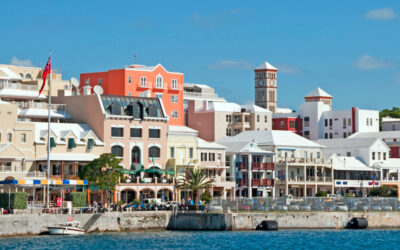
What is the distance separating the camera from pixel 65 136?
107688mm

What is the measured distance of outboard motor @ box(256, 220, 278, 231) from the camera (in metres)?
97.5

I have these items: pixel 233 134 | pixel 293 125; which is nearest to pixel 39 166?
pixel 233 134

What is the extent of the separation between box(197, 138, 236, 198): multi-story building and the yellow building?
1243 millimetres

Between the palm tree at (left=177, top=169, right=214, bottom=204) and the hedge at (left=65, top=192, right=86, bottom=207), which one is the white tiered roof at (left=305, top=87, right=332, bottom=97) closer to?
the palm tree at (left=177, top=169, right=214, bottom=204)

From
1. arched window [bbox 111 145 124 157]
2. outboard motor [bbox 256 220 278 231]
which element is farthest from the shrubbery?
outboard motor [bbox 256 220 278 231]

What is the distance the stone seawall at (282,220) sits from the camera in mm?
96500

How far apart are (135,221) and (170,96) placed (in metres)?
43.3

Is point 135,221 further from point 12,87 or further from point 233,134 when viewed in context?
point 233,134

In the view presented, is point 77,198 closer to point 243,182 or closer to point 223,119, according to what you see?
point 243,182

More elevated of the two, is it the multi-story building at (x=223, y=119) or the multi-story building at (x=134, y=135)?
the multi-story building at (x=223, y=119)

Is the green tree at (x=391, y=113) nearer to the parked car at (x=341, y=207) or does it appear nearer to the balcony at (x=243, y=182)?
the balcony at (x=243, y=182)

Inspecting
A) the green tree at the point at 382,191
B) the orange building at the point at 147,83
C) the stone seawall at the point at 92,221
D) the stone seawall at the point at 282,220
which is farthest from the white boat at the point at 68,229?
the green tree at the point at 382,191

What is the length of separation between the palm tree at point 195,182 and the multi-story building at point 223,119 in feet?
98.1

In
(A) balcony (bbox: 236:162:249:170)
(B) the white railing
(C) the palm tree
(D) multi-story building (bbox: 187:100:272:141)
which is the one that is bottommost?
(C) the palm tree
